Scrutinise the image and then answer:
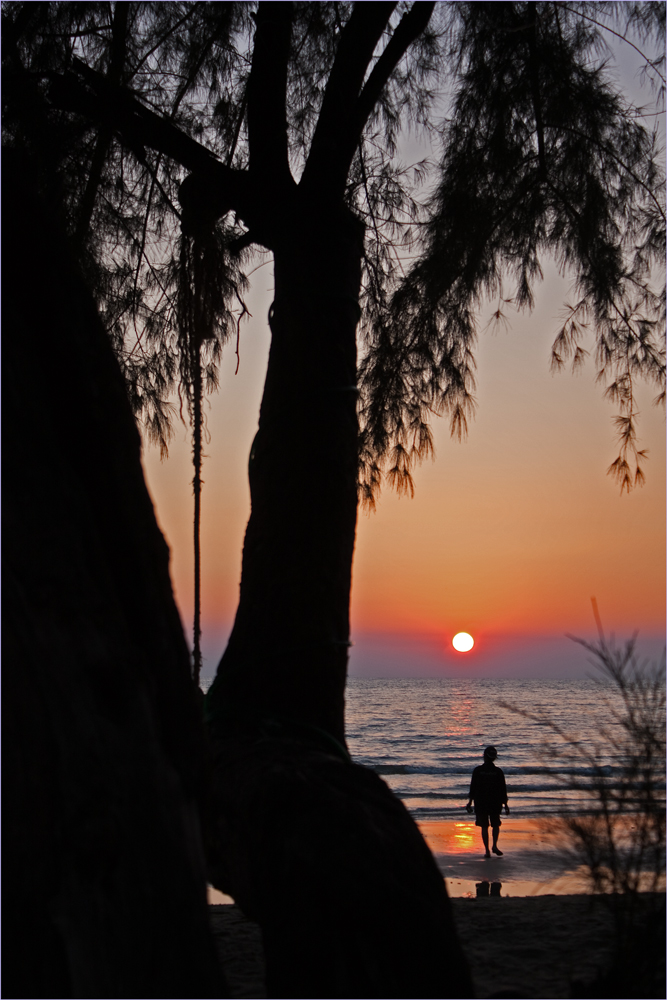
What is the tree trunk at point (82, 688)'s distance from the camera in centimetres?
120

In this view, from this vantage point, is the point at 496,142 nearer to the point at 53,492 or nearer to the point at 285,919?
the point at 53,492

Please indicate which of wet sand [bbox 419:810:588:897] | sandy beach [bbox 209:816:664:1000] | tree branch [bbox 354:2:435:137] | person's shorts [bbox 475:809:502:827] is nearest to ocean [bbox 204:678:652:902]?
wet sand [bbox 419:810:588:897]

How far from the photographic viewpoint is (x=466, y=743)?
24797 millimetres

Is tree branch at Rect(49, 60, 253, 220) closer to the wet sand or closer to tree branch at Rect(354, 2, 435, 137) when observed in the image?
tree branch at Rect(354, 2, 435, 137)

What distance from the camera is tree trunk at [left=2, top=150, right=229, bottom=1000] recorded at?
1.20m

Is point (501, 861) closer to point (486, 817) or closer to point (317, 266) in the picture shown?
point (486, 817)

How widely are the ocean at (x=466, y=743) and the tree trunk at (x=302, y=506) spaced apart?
733 millimetres

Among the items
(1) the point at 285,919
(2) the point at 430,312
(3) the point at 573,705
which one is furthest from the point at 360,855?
(3) the point at 573,705

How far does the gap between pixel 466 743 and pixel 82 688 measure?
2522cm

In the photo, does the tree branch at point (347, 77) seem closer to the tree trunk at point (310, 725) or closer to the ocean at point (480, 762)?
the tree trunk at point (310, 725)

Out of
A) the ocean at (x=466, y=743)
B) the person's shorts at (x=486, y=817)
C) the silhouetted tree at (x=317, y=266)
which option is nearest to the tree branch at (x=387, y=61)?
the silhouetted tree at (x=317, y=266)

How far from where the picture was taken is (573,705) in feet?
133

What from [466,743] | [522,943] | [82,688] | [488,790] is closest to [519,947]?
[522,943]

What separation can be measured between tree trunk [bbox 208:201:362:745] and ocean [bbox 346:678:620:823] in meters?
0.73
